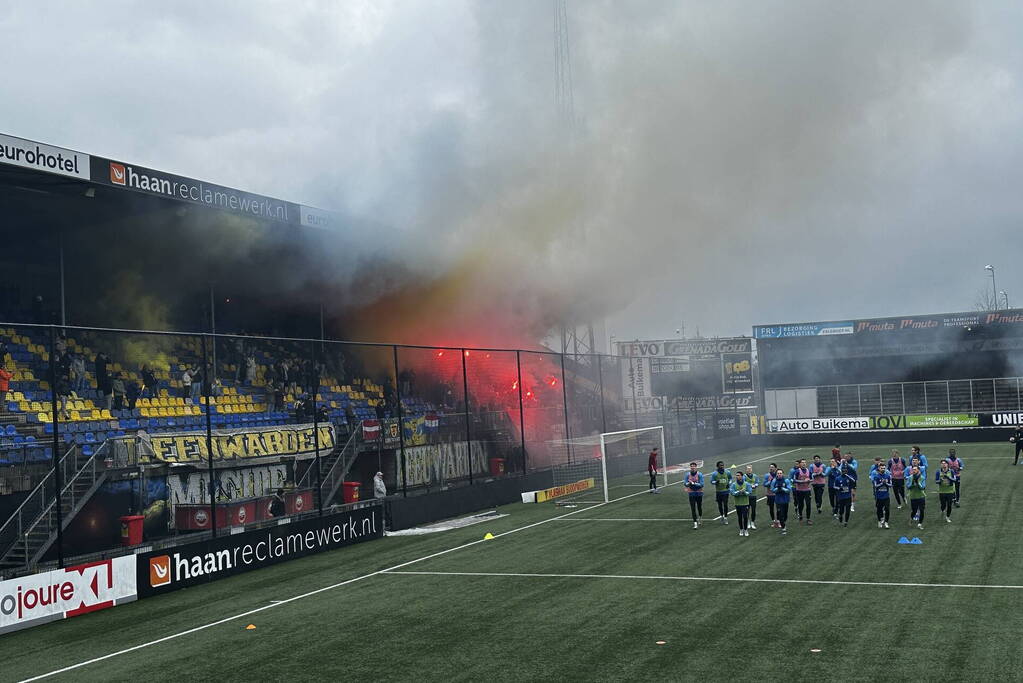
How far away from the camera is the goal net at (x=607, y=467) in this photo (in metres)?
36.5

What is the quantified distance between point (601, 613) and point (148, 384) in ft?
72.8

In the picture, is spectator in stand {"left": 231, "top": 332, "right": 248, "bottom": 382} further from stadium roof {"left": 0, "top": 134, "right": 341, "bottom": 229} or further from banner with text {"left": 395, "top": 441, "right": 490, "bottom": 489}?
banner with text {"left": 395, "top": 441, "right": 490, "bottom": 489}

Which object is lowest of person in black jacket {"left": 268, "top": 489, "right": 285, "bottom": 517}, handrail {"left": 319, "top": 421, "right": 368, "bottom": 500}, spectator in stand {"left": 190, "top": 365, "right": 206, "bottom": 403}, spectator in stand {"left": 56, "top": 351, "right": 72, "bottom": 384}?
person in black jacket {"left": 268, "top": 489, "right": 285, "bottom": 517}

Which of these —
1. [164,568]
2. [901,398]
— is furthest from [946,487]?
[901,398]

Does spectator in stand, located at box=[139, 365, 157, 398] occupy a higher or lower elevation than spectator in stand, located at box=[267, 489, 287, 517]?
higher

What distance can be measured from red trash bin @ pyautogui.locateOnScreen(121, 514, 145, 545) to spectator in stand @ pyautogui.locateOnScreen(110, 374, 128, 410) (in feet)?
17.9

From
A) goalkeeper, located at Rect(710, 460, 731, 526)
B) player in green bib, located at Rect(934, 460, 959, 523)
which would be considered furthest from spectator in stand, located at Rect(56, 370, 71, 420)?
player in green bib, located at Rect(934, 460, 959, 523)

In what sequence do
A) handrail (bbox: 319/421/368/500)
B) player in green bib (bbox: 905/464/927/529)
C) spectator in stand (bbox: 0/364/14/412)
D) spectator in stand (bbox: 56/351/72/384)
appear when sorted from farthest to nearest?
handrail (bbox: 319/421/368/500) → spectator in stand (bbox: 56/351/72/384) → spectator in stand (bbox: 0/364/14/412) → player in green bib (bbox: 905/464/927/529)

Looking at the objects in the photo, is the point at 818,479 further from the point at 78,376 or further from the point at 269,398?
the point at 78,376

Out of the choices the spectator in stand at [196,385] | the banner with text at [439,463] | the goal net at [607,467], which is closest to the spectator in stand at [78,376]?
the spectator in stand at [196,385]

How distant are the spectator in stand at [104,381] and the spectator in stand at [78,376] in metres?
0.53

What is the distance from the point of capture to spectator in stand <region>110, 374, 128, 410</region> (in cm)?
2969

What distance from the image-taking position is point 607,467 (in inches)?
1714

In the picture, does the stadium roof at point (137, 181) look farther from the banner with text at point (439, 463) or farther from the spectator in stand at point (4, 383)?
the banner with text at point (439, 463)
